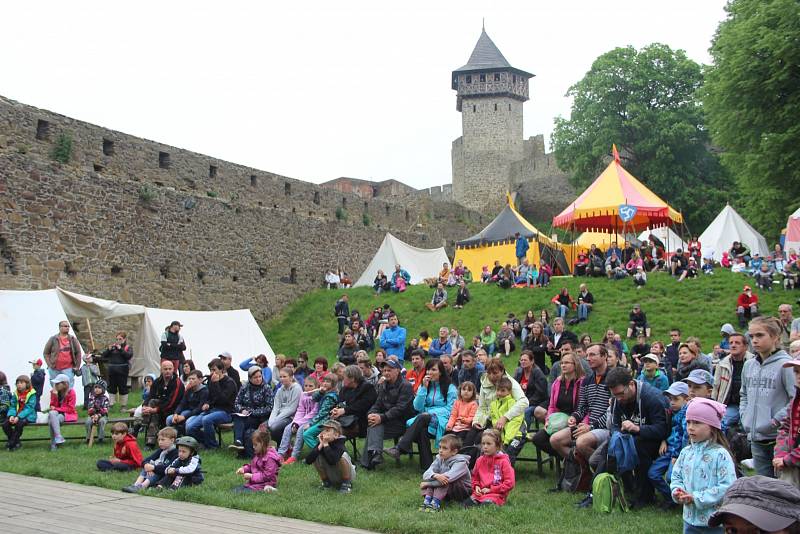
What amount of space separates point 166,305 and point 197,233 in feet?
7.13

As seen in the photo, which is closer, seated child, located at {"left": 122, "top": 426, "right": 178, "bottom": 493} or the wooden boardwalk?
the wooden boardwalk

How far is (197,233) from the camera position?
19672 millimetres

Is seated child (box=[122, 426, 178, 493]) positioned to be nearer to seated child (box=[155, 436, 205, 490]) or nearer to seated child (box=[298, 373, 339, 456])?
seated child (box=[155, 436, 205, 490])

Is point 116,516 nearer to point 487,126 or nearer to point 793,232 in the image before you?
point 793,232

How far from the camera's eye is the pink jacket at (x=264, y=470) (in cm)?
668

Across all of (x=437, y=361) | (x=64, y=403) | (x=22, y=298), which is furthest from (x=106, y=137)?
(x=437, y=361)

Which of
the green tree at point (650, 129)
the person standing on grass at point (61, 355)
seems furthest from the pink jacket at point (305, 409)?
the green tree at point (650, 129)

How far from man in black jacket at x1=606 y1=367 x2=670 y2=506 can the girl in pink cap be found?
1.22m

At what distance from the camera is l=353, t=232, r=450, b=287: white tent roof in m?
24.3

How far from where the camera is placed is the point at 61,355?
1103 cm

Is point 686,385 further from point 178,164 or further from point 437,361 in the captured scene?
point 178,164

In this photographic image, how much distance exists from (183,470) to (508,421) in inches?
119

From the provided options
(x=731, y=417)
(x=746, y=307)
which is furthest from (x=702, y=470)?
(x=746, y=307)

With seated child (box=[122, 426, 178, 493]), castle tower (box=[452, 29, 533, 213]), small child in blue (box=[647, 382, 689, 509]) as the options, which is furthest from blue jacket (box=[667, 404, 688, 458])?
castle tower (box=[452, 29, 533, 213])
